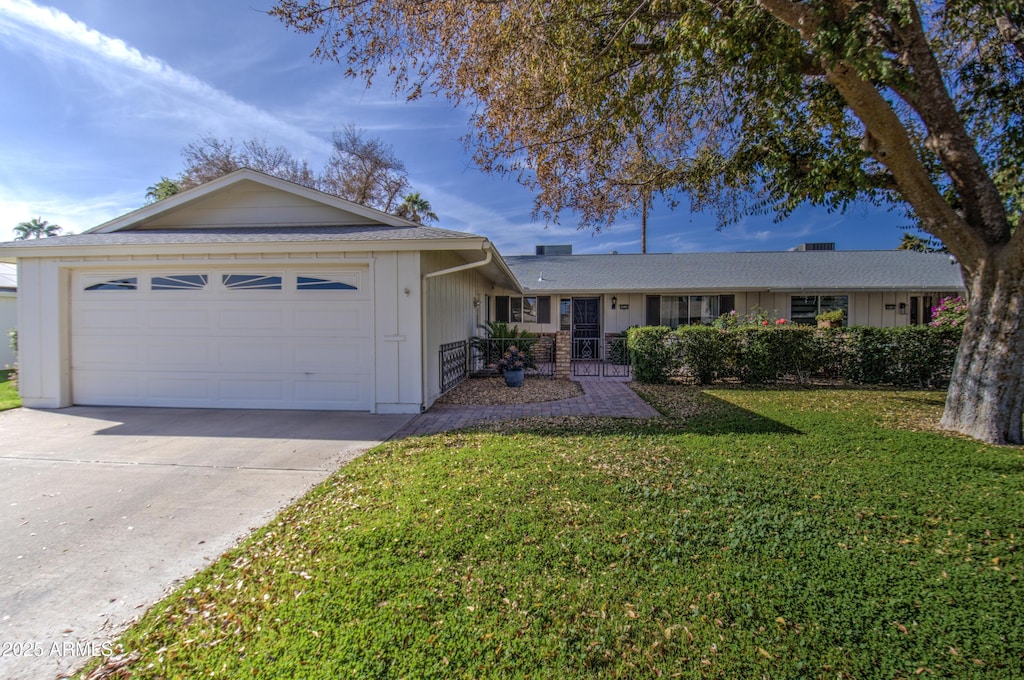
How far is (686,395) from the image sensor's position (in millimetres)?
8719

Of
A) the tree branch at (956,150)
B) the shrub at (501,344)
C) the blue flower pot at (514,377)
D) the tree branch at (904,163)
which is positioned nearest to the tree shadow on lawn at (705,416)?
the blue flower pot at (514,377)

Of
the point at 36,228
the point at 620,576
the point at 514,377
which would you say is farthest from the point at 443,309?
the point at 36,228

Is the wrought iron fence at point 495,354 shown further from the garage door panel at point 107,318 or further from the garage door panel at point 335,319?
the garage door panel at point 107,318

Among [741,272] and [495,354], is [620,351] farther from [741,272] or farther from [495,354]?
[741,272]

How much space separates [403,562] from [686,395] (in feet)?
23.7

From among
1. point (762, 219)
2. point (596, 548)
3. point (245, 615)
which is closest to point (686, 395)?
point (762, 219)

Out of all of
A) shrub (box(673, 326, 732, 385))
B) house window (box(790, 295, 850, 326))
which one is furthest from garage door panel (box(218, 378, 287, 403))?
house window (box(790, 295, 850, 326))

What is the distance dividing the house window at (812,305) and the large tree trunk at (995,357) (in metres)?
11.6

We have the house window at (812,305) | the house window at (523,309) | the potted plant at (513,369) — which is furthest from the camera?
the house window at (523,309)

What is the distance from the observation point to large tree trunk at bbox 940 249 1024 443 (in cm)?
551

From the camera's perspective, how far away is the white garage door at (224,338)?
7.34m

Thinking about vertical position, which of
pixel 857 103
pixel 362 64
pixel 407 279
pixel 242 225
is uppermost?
pixel 362 64

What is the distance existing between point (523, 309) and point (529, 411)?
409 inches

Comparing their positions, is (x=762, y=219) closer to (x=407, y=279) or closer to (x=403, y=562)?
(x=407, y=279)
